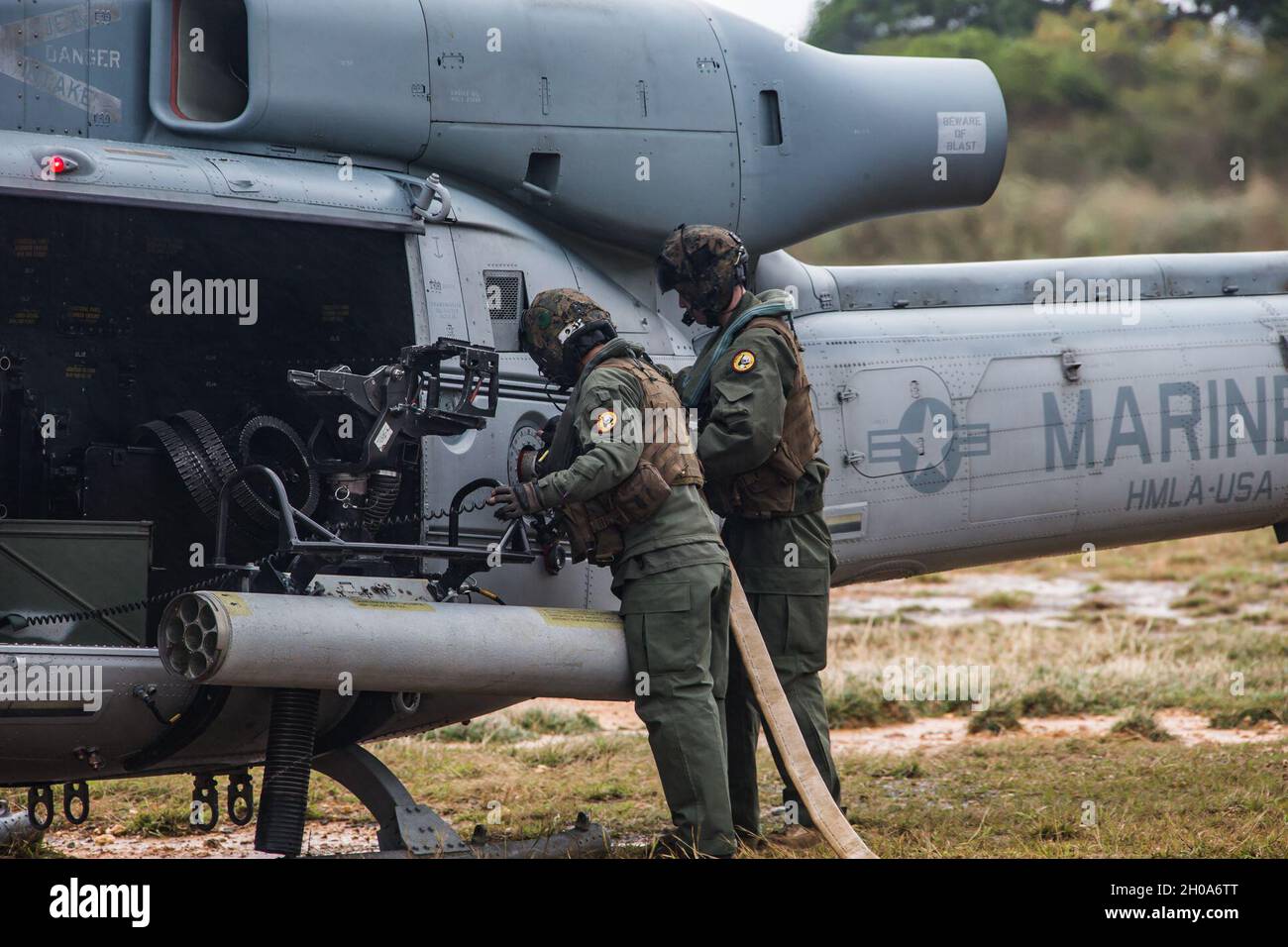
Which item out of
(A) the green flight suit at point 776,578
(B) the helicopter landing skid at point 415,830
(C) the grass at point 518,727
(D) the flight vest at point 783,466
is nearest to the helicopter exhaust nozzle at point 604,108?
(A) the green flight suit at point 776,578

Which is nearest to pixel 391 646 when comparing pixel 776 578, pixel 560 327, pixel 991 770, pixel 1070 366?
pixel 560 327

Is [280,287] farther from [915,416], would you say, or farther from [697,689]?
[915,416]

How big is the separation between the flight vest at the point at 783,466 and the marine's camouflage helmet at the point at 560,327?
54 cm

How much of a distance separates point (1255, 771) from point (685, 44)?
3813 mm

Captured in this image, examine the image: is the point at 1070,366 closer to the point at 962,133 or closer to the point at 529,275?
the point at 962,133

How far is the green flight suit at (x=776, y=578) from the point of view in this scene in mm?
5410

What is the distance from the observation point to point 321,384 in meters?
5.01

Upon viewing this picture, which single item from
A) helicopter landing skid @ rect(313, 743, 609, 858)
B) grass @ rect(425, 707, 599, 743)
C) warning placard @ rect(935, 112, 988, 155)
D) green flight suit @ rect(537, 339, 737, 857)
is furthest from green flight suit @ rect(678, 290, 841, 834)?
grass @ rect(425, 707, 599, 743)

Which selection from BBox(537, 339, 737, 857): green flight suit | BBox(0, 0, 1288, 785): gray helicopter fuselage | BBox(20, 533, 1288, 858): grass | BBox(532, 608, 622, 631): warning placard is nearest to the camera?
BBox(537, 339, 737, 857): green flight suit

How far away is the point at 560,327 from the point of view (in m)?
5.30

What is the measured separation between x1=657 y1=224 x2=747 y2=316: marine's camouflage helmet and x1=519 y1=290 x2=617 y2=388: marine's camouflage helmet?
0.35m

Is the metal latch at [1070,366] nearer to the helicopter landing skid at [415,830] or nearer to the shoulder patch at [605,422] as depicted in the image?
the shoulder patch at [605,422]

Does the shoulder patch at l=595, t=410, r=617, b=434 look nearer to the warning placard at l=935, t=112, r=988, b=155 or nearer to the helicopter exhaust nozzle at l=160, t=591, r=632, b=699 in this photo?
the helicopter exhaust nozzle at l=160, t=591, r=632, b=699

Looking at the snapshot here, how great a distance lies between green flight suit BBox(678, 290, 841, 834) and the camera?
5.41m
